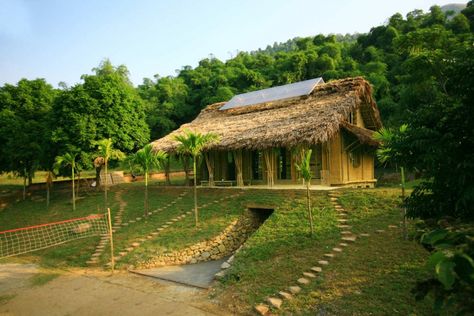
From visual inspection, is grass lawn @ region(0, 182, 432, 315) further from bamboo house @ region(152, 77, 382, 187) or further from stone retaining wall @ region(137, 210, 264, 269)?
bamboo house @ region(152, 77, 382, 187)

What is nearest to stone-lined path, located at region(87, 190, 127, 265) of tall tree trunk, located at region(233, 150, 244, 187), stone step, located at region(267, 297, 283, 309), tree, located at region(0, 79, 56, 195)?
tall tree trunk, located at region(233, 150, 244, 187)

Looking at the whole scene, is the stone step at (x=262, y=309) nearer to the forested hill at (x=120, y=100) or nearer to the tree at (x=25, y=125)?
the forested hill at (x=120, y=100)

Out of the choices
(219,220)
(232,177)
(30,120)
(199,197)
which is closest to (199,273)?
(219,220)

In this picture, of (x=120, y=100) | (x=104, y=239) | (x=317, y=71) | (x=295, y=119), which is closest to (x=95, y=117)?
(x=120, y=100)

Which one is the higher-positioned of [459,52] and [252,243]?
[459,52]

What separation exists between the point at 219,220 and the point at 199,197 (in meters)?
3.41

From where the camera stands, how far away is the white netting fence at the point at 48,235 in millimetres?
12305

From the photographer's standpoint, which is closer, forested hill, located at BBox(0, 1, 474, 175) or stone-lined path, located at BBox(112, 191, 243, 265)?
stone-lined path, located at BBox(112, 191, 243, 265)

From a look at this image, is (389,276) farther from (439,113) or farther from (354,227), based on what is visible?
(439,113)

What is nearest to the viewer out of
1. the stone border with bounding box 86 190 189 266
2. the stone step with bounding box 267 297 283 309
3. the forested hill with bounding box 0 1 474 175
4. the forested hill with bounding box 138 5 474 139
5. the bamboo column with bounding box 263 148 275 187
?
the stone step with bounding box 267 297 283 309

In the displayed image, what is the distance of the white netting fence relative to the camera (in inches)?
484

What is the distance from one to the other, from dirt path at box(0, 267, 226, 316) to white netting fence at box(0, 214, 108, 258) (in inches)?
148

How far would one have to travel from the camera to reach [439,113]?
4.50 metres

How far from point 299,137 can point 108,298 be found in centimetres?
885
